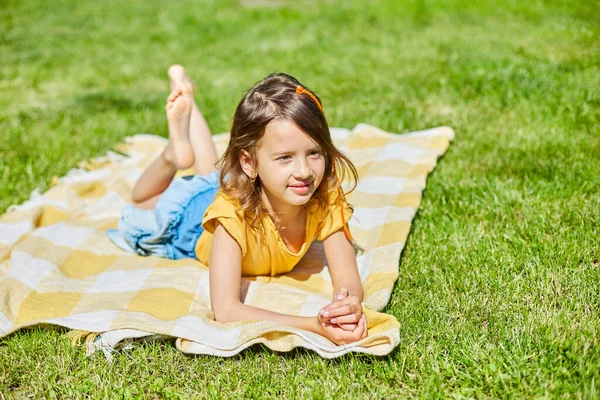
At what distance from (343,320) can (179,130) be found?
1490 mm

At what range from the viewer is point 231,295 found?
8.02 feet

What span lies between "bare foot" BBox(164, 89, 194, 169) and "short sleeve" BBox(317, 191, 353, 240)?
0.90 metres

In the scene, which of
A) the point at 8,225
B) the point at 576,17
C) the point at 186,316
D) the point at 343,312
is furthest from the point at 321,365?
the point at 576,17

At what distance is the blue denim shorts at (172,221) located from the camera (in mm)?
3053

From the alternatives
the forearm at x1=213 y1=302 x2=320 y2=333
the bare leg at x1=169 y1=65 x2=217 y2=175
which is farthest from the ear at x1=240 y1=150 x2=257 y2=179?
the bare leg at x1=169 y1=65 x2=217 y2=175

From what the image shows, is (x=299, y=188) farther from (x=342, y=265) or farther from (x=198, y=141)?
(x=198, y=141)

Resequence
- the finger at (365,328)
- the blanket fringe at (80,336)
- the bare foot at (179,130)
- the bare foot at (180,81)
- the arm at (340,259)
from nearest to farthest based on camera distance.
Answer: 1. the finger at (365,328)
2. the blanket fringe at (80,336)
3. the arm at (340,259)
4. the bare foot at (179,130)
5. the bare foot at (180,81)

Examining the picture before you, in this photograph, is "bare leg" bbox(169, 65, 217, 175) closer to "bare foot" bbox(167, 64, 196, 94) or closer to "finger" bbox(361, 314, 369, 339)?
"bare foot" bbox(167, 64, 196, 94)

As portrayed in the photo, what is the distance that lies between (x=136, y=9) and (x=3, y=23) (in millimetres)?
1844

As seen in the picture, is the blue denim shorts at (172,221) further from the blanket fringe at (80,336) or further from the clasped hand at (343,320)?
the clasped hand at (343,320)

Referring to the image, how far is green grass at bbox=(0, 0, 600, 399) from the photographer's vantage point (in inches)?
84.0

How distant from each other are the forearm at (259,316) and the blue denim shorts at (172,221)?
70 centimetres

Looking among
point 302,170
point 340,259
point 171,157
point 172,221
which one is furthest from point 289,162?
point 171,157

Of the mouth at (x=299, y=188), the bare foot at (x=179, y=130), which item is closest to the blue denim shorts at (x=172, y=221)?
the bare foot at (x=179, y=130)
